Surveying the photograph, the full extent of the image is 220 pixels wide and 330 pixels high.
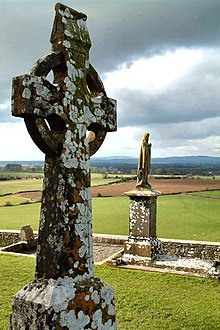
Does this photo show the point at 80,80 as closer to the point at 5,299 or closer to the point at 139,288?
the point at 5,299

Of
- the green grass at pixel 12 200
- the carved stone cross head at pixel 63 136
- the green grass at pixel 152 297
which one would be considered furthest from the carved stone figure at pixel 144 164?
the green grass at pixel 12 200

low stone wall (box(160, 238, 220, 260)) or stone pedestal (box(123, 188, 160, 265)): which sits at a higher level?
stone pedestal (box(123, 188, 160, 265))

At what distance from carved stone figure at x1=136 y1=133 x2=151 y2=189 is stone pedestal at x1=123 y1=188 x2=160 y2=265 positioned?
234 mm

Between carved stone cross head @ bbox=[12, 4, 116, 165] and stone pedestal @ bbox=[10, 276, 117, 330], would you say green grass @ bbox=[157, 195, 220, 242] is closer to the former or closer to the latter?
stone pedestal @ bbox=[10, 276, 117, 330]

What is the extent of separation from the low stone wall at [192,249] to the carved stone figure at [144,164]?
2660 mm

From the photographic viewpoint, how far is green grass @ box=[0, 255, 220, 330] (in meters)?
7.54

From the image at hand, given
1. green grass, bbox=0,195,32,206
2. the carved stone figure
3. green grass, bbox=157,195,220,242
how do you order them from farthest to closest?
green grass, bbox=0,195,32,206 < green grass, bbox=157,195,220,242 < the carved stone figure

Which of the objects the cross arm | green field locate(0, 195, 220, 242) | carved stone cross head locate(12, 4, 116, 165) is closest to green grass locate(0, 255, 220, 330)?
carved stone cross head locate(12, 4, 116, 165)

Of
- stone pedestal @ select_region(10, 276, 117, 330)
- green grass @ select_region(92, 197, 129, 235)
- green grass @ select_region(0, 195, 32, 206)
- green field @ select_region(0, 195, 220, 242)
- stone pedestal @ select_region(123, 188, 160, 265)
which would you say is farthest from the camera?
green grass @ select_region(0, 195, 32, 206)

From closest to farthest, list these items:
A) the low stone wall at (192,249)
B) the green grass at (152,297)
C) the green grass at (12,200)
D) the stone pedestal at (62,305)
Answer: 1. the stone pedestal at (62,305)
2. the green grass at (152,297)
3. the low stone wall at (192,249)
4. the green grass at (12,200)

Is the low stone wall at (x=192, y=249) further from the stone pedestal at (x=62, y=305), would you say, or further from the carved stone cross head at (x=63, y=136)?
the carved stone cross head at (x=63, y=136)

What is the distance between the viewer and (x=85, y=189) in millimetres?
3418

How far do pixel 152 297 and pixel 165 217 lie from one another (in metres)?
11.6

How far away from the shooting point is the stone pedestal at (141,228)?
39.7 feet
